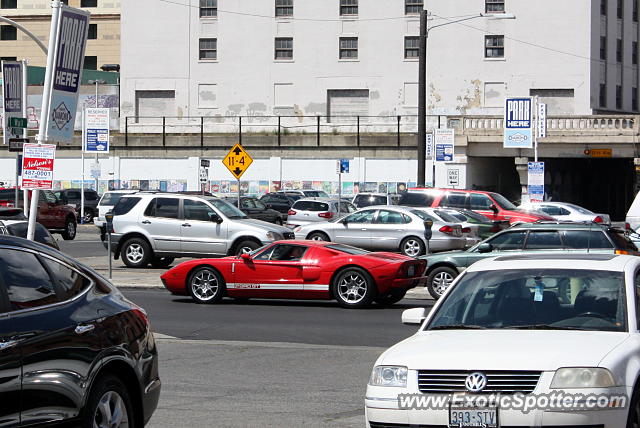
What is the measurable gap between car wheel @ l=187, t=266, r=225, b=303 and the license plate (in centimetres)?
1332

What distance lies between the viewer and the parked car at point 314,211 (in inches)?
1727

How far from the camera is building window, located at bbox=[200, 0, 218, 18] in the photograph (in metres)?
70.2

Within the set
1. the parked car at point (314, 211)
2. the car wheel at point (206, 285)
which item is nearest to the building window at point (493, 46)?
the parked car at point (314, 211)

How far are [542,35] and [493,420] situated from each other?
59.7m

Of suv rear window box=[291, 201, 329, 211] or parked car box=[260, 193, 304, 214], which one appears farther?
parked car box=[260, 193, 304, 214]

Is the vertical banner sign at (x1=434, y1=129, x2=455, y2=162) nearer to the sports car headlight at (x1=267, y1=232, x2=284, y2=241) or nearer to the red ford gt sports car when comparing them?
the sports car headlight at (x1=267, y1=232, x2=284, y2=241)

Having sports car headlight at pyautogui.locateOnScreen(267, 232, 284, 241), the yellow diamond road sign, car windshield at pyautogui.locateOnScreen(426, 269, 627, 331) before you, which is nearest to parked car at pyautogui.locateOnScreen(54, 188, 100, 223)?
the yellow diamond road sign

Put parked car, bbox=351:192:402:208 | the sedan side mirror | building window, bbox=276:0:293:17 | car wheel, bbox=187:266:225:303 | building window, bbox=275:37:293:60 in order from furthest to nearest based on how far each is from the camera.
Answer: building window, bbox=276:0:293:17 < building window, bbox=275:37:293:60 < parked car, bbox=351:192:402:208 < car wheel, bbox=187:266:225:303 < the sedan side mirror

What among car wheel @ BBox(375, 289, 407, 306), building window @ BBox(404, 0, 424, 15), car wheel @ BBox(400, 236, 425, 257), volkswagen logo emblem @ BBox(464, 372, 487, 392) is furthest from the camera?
building window @ BBox(404, 0, 424, 15)

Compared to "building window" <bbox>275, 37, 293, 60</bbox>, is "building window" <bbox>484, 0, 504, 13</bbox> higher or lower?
higher

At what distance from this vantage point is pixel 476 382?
23.1 feet

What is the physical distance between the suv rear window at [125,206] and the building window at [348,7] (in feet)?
138

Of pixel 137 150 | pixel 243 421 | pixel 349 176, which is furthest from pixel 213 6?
pixel 243 421

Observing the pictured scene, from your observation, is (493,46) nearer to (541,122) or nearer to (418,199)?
(541,122)
